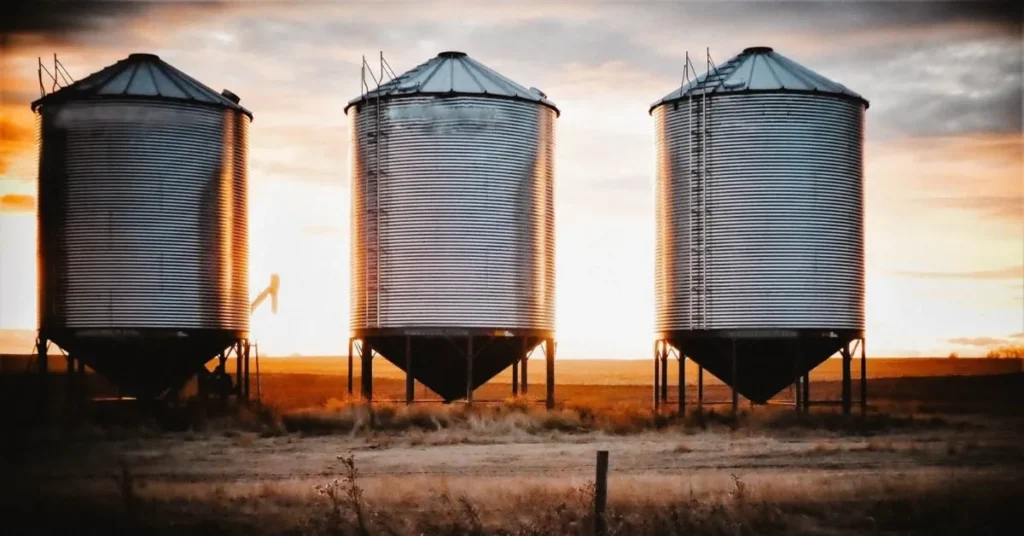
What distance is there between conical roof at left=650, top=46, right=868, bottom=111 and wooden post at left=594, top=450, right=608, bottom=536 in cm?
2540

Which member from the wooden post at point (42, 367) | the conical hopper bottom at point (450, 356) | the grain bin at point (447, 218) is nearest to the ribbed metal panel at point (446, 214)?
the grain bin at point (447, 218)

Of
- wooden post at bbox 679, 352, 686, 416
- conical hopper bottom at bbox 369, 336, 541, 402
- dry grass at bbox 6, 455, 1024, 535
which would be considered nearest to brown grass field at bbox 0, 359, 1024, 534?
dry grass at bbox 6, 455, 1024, 535

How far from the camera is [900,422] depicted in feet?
152

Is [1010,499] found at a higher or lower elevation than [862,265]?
lower

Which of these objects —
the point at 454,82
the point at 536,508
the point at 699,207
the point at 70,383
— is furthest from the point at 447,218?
the point at 536,508

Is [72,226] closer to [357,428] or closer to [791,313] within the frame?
[357,428]

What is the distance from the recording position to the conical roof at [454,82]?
45.2 metres

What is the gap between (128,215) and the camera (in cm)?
4475

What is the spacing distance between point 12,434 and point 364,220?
12996mm

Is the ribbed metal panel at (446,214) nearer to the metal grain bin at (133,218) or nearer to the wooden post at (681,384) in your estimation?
the metal grain bin at (133,218)

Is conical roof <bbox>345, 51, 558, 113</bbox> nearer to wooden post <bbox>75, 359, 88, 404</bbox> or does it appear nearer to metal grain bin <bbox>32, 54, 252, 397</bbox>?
metal grain bin <bbox>32, 54, 252, 397</bbox>

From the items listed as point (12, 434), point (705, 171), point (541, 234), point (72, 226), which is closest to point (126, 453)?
point (12, 434)

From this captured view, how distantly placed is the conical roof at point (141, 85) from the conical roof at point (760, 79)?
620 inches

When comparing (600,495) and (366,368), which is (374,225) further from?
(600,495)
